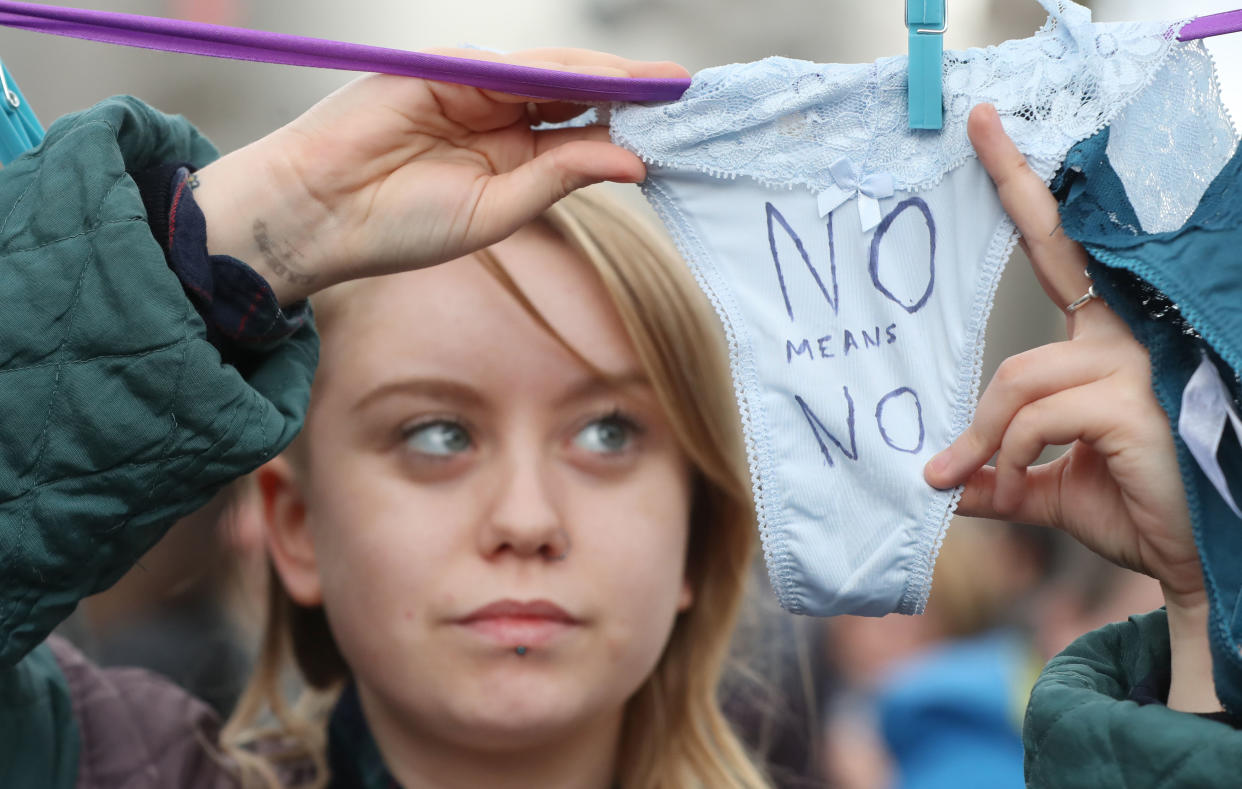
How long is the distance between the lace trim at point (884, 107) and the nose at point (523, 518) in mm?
457

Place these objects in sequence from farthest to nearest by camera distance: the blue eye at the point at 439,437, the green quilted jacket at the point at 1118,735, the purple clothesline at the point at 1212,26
Answer: the blue eye at the point at 439,437, the purple clothesline at the point at 1212,26, the green quilted jacket at the point at 1118,735

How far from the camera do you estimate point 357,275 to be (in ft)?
4.25

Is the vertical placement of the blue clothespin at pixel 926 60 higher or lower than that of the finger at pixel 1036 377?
higher

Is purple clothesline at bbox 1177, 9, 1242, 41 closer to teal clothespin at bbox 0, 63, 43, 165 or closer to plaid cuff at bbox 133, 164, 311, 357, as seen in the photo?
plaid cuff at bbox 133, 164, 311, 357

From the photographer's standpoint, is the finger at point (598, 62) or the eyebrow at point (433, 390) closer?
the finger at point (598, 62)

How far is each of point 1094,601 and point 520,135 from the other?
113 inches

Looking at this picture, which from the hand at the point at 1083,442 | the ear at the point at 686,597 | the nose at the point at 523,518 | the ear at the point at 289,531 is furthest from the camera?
the ear at the point at 686,597

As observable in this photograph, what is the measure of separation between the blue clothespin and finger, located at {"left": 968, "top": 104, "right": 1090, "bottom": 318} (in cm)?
5

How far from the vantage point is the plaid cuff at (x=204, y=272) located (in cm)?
117

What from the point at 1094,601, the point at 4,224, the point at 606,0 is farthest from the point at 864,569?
the point at 606,0

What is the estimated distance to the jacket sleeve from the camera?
1105 mm

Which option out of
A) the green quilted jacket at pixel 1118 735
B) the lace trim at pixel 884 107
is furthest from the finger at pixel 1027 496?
the lace trim at pixel 884 107

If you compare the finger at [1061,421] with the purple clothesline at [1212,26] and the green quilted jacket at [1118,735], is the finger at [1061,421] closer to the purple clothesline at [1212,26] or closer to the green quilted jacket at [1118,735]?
the green quilted jacket at [1118,735]

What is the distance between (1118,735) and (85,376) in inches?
40.1
